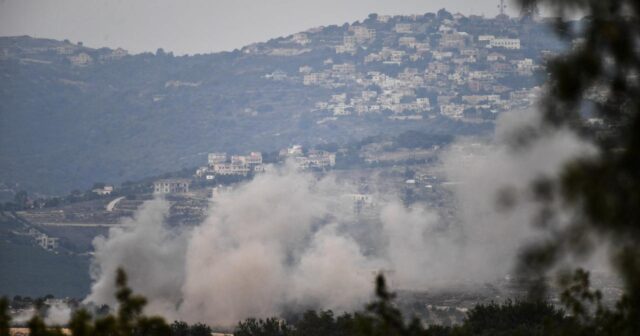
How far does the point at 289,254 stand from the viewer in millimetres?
90562

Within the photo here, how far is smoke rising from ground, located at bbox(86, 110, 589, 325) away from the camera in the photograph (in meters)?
78.2

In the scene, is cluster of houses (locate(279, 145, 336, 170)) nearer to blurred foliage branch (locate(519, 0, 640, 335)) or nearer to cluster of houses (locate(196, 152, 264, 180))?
cluster of houses (locate(196, 152, 264, 180))

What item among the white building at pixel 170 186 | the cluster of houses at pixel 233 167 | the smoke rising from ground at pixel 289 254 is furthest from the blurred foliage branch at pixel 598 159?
the cluster of houses at pixel 233 167

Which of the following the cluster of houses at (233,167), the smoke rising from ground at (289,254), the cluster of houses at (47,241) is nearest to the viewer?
Result: the smoke rising from ground at (289,254)

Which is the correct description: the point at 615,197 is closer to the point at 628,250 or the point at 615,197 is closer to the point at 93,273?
the point at 628,250

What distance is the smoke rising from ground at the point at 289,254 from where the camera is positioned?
78250 mm

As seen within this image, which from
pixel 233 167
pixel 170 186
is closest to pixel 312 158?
pixel 233 167

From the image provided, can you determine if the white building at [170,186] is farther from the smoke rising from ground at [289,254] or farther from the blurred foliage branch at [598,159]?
the blurred foliage branch at [598,159]

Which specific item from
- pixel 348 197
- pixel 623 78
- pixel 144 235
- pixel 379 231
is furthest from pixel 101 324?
pixel 348 197

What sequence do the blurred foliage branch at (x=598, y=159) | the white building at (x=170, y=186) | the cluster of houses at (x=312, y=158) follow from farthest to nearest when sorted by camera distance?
the cluster of houses at (x=312, y=158) → the white building at (x=170, y=186) → the blurred foliage branch at (x=598, y=159)

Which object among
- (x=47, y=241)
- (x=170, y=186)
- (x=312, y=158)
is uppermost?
(x=312, y=158)

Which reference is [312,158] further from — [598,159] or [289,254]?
[598,159]

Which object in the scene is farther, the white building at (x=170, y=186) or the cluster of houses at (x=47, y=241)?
the white building at (x=170, y=186)

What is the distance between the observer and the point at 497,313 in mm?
49500
